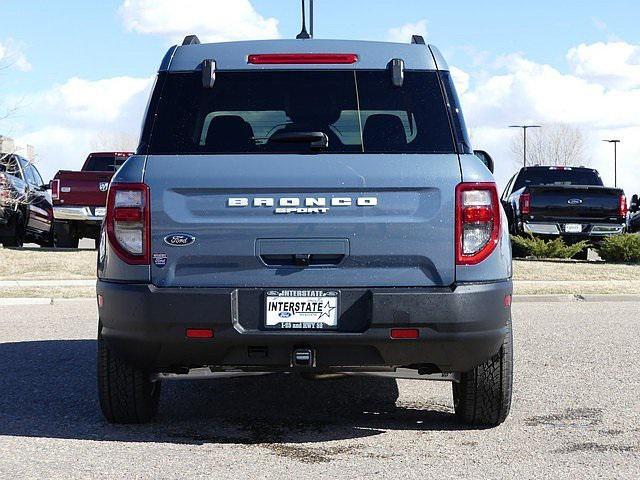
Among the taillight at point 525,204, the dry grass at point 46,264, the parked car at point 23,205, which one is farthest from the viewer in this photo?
the parked car at point 23,205

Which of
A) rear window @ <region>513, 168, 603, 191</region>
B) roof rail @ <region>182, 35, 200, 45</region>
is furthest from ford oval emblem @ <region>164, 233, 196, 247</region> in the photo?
rear window @ <region>513, 168, 603, 191</region>

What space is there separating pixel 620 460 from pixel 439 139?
72.7 inches

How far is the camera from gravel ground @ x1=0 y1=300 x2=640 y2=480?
5.49m

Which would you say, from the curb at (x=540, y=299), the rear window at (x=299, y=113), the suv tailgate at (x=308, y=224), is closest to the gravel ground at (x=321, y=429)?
the suv tailgate at (x=308, y=224)

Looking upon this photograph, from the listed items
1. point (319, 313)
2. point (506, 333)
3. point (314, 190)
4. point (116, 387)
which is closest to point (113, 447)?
point (116, 387)

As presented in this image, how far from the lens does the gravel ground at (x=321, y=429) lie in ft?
18.0

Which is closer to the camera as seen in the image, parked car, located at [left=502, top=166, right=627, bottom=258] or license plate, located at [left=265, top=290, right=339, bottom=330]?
license plate, located at [left=265, top=290, right=339, bottom=330]

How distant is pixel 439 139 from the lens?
5.95 meters

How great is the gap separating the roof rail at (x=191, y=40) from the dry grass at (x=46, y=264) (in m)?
12.8

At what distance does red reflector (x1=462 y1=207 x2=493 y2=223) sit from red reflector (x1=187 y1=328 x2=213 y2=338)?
139cm

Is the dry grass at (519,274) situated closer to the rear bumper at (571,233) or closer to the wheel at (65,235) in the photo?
the wheel at (65,235)

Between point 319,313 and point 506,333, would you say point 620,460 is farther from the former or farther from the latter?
point 319,313

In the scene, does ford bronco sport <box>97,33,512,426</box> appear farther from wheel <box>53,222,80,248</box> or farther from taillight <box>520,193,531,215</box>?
wheel <box>53,222,80,248</box>

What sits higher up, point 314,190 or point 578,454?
point 314,190
